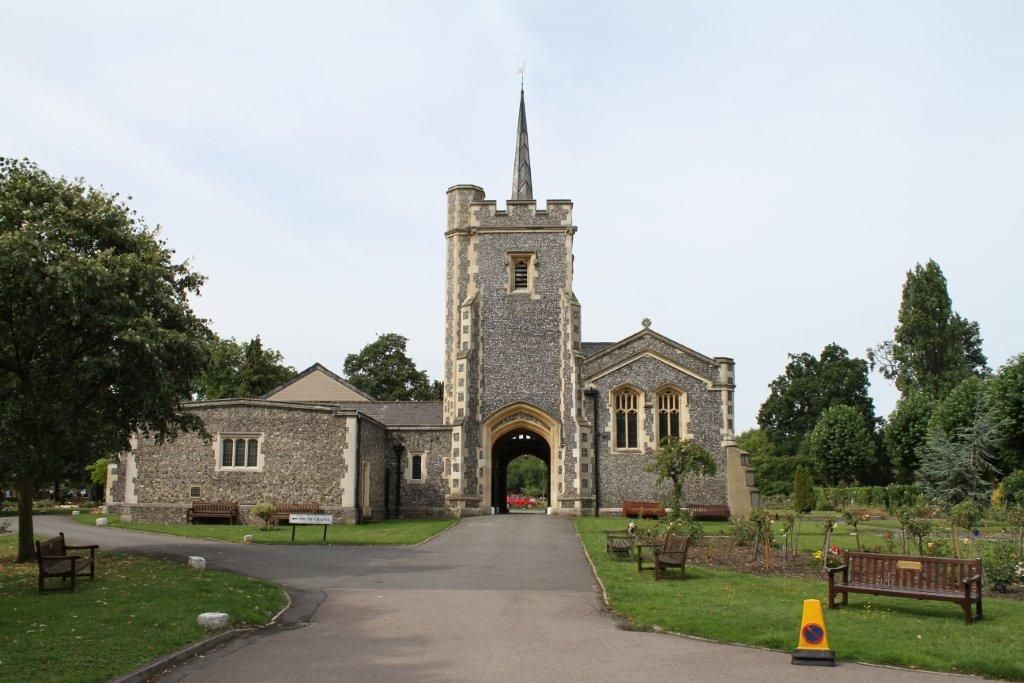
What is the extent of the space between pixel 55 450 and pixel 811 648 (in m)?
15.0

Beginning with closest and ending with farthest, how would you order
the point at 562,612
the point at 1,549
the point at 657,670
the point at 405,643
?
the point at 657,670
the point at 405,643
the point at 562,612
the point at 1,549

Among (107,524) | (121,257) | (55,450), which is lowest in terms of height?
(107,524)

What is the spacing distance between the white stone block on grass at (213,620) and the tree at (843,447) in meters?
54.5

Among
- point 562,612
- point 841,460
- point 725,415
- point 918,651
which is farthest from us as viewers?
point 841,460

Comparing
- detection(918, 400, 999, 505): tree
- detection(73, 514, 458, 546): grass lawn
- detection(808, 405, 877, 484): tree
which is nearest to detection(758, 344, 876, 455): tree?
detection(808, 405, 877, 484): tree

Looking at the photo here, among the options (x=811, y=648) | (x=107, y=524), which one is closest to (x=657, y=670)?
(x=811, y=648)

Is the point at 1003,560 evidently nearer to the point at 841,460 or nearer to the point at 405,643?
the point at 405,643

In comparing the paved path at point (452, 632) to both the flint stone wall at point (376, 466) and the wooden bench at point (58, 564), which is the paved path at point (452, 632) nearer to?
the wooden bench at point (58, 564)

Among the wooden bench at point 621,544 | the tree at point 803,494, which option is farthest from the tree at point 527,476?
the wooden bench at point 621,544

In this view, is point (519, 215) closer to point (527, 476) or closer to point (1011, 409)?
point (1011, 409)

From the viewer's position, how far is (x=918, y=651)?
10.2 m

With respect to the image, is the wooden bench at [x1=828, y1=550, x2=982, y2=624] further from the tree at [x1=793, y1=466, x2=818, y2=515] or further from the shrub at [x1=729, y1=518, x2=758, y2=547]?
the tree at [x1=793, y1=466, x2=818, y2=515]

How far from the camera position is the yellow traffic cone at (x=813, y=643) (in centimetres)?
976

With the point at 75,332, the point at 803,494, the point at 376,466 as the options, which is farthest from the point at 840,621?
the point at 803,494
